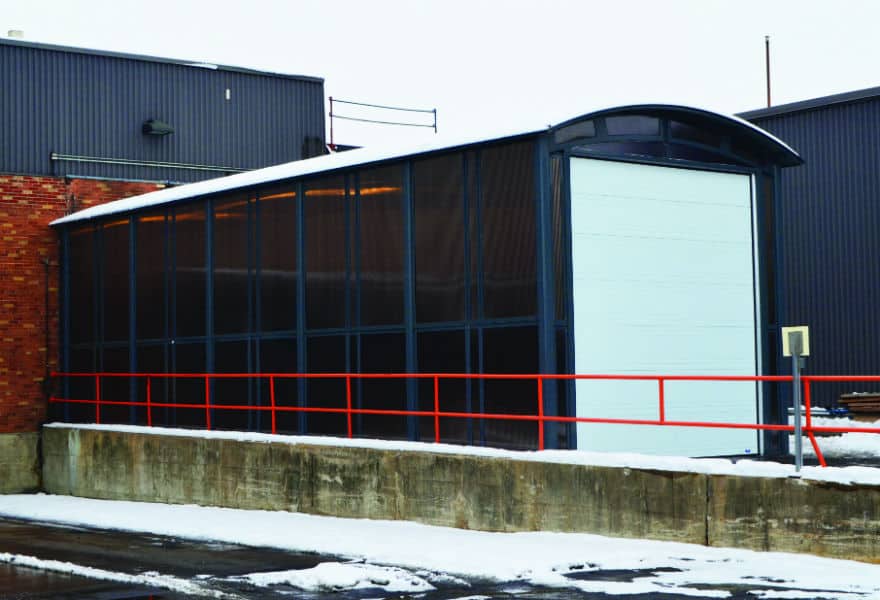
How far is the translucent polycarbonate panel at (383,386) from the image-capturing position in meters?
19.2

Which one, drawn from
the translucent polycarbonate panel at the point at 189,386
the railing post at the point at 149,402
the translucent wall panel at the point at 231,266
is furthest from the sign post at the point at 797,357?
the railing post at the point at 149,402

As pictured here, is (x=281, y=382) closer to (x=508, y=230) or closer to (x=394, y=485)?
(x=394, y=485)

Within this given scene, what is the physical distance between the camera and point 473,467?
16562 millimetres

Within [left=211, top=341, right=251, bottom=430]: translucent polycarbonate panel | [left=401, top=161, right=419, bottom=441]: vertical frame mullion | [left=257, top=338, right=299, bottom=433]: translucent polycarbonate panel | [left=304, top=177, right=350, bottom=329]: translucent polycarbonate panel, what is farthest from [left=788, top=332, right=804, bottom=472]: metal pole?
[left=211, top=341, right=251, bottom=430]: translucent polycarbonate panel

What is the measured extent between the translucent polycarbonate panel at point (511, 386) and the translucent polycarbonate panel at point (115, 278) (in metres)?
10.4

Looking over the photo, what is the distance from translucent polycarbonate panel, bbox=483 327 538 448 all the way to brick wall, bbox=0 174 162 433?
13.0 metres

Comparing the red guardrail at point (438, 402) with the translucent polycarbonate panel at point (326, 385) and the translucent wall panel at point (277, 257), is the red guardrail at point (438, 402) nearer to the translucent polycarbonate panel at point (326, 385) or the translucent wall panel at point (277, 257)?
the translucent polycarbonate panel at point (326, 385)

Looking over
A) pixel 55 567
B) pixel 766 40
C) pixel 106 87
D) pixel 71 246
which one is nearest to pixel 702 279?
pixel 55 567

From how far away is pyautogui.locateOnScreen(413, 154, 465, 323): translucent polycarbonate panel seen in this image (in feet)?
59.6

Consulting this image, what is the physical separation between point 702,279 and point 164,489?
9.76 metres

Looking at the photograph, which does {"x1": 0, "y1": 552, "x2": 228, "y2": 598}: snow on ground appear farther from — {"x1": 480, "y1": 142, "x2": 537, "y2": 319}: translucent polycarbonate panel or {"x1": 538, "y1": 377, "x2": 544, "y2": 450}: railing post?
{"x1": 480, "y1": 142, "x2": 537, "y2": 319}: translucent polycarbonate panel

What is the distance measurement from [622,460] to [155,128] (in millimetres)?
18531

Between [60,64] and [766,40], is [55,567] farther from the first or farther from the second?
[766,40]

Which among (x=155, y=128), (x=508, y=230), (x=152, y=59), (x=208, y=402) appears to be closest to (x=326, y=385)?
(x=208, y=402)
